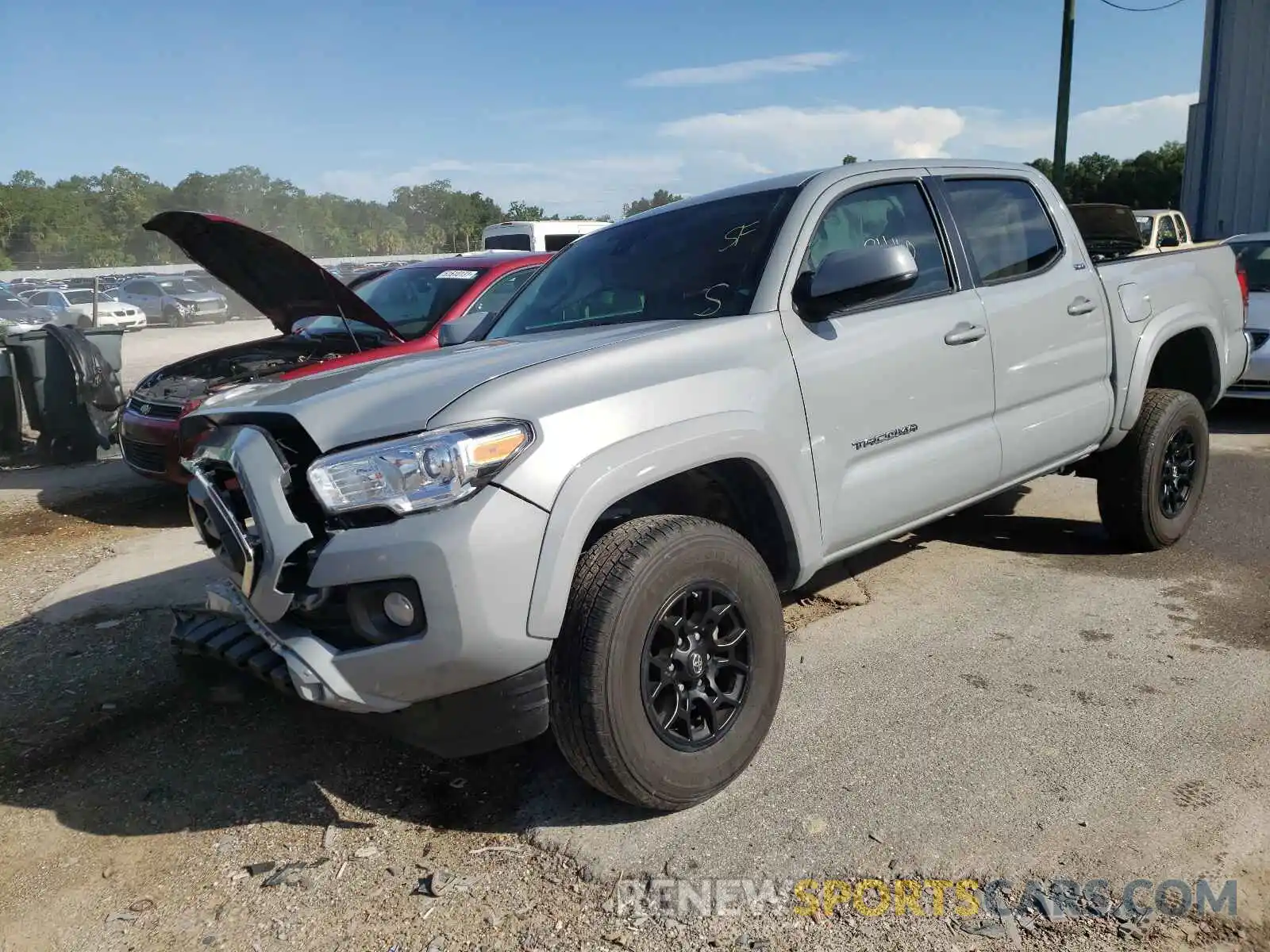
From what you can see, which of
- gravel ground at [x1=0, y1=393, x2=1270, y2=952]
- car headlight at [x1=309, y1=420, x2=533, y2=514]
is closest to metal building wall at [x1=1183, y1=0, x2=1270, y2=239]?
gravel ground at [x1=0, y1=393, x2=1270, y2=952]

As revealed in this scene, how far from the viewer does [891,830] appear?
2.71m

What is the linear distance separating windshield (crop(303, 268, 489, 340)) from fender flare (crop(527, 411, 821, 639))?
4006mm

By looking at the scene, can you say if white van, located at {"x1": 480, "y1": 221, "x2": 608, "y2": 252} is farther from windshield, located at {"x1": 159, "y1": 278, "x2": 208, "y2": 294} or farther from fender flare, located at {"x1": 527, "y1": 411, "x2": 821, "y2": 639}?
fender flare, located at {"x1": 527, "y1": 411, "x2": 821, "y2": 639}

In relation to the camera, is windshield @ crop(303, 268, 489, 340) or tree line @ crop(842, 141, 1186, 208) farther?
tree line @ crop(842, 141, 1186, 208)

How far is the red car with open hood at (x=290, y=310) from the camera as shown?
5496mm

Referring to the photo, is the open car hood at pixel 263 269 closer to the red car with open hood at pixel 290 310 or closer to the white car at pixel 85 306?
the red car with open hood at pixel 290 310

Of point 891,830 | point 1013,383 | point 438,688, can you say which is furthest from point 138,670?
point 1013,383

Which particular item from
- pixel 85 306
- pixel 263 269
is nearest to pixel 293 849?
pixel 263 269

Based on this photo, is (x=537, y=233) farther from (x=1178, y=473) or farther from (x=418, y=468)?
(x=418, y=468)

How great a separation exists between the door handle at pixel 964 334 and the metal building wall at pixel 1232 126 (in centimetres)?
1874

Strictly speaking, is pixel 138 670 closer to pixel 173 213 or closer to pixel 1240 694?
pixel 173 213

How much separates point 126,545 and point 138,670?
230 cm

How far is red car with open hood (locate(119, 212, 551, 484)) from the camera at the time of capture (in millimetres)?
5496

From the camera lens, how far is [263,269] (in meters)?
5.83
